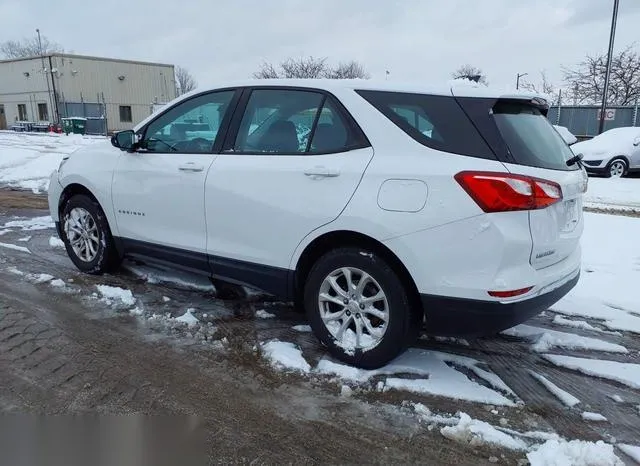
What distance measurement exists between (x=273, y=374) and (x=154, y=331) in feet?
3.82

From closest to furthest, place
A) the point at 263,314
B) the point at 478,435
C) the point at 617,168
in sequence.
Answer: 1. the point at 478,435
2. the point at 263,314
3. the point at 617,168

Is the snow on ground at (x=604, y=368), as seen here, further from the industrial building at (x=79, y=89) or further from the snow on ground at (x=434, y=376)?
the industrial building at (x=79, y=89)

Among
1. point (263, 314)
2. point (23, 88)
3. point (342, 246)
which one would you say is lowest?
point (263, 314)

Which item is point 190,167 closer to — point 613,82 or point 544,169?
point 544,169

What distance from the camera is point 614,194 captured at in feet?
37.9

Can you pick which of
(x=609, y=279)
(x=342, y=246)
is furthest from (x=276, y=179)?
(x=609, y=279)

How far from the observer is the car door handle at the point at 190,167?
4.10 meters

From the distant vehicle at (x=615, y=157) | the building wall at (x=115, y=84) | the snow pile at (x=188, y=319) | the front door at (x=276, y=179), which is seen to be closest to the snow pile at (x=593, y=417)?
the front door at (x=276, y=179)

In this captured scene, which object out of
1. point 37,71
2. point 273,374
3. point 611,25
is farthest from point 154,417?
point 37,71

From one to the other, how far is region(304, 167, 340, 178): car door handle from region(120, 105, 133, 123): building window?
A: 1853 inches

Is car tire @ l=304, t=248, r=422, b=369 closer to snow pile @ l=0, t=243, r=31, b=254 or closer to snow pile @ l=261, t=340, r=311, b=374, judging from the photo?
snow pile @ l=261, t=340, r=311, b=374

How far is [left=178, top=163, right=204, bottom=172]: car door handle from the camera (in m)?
4.10

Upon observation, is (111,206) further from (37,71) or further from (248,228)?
(37,71)

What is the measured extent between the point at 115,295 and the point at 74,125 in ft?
111
